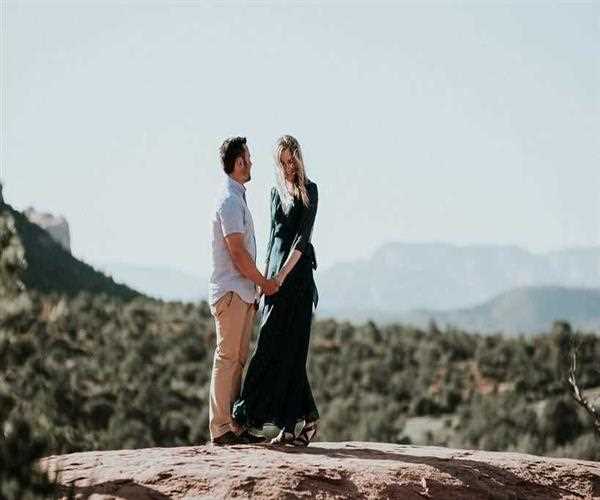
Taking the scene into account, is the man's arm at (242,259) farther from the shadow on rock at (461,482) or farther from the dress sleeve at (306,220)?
the shadow on rock at (461,482)

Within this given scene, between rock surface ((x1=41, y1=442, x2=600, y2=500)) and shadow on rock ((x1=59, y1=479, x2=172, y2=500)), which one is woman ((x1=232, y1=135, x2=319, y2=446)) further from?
shadow on rock ((x1=59, y1=479, x2=172, y2=500))

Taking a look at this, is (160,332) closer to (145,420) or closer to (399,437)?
(145,420)

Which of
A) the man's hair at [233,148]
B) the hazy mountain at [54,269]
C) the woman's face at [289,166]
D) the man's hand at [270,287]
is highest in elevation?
the hazy mountain at [54,269]

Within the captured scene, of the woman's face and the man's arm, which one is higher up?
the woman's face

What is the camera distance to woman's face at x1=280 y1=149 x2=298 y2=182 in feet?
32.3

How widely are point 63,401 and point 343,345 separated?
17.7 meters

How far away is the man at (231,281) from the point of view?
9.85m

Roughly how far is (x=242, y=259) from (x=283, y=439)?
1.61 m

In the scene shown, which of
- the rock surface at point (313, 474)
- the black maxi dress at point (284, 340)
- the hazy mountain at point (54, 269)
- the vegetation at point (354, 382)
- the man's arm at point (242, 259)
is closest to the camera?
the rock surface at point (313, 474)

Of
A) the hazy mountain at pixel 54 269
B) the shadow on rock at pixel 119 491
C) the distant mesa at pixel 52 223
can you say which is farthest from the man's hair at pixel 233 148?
the distant mesa at pixel 52 223

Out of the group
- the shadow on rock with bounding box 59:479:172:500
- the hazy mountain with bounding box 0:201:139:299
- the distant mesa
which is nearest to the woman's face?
the shadow on rock with bounding box 59:479:172:500

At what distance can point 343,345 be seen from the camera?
149 feet

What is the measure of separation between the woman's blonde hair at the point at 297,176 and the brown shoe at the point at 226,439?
202 centimetres

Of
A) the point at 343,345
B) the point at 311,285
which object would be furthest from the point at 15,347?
the point at 343,345
